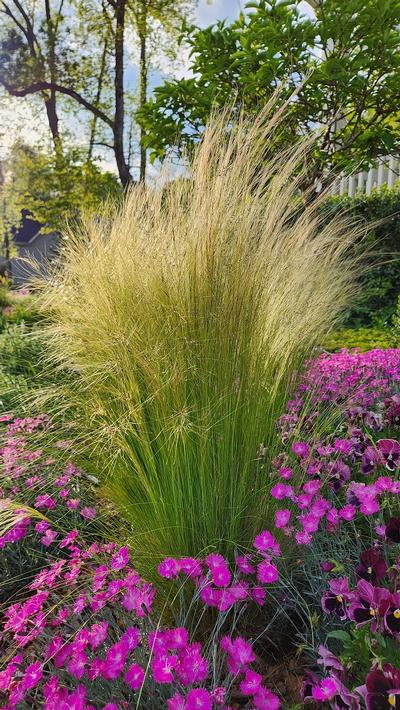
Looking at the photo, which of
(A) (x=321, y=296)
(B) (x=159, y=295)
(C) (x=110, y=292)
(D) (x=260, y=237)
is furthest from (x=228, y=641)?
(A) (x=321, y=296)

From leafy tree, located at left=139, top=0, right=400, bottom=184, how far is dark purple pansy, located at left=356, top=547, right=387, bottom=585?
2.80 meters

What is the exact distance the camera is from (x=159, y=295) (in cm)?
163

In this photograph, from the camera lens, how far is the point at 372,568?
1.14 metres

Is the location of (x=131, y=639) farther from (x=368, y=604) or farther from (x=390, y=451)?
(x=390, y=451)

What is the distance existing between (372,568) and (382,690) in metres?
0.28

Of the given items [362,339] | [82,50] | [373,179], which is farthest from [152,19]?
[362,339]

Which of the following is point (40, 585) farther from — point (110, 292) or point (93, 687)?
point (110, 292)

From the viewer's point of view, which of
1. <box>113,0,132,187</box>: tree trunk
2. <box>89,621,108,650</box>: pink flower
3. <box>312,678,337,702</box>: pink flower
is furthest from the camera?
<box>113,0,132,187</box>: tree trunk

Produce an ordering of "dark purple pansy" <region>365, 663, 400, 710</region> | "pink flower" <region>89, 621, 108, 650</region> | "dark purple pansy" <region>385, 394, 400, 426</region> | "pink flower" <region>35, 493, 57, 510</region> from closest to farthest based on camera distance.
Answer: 1. "dark purple pansy" <region>365, 663, 400, 710</region>
2. "pink flower" <region>89, 621, 108, 650</region>
3. "pink flower" <region>35, 493, 57, 510</region>
4. "dark purple pansy" <region>385, 394, 400, 426</region>

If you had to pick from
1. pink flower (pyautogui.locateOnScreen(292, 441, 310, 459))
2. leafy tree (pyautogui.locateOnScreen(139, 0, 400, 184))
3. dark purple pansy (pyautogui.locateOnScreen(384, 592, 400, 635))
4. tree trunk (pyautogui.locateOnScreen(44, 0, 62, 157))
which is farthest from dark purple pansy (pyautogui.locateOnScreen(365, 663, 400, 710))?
tree trunk (pyautogui.locateOnScreen(44, 0, 62, 157))

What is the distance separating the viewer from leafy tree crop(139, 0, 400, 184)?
373cm

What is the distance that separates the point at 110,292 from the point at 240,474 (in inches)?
27.2

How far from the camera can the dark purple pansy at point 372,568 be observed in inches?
44.7

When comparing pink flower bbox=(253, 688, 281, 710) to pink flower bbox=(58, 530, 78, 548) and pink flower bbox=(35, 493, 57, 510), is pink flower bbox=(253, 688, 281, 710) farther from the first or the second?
pink flower bbox=(35, 493, 57, 510)
